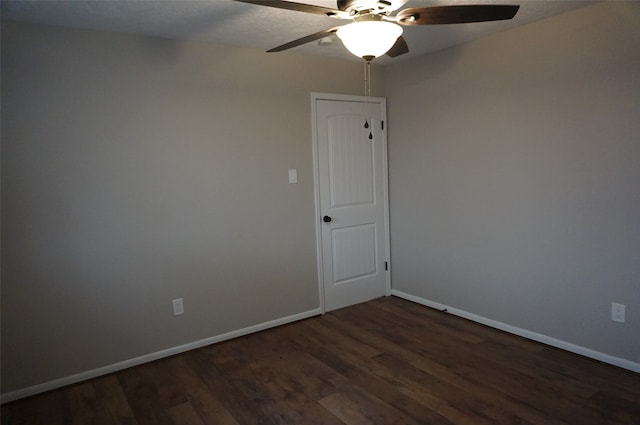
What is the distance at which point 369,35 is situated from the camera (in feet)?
5.76

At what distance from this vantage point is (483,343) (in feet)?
10.4

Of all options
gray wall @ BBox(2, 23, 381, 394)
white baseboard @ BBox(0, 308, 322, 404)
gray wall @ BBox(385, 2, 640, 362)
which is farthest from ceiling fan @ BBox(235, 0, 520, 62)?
white baseboard @ BBox(0, 308, 322, 404)

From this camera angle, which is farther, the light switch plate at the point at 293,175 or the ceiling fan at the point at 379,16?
the light switch plate at the point at 293,175

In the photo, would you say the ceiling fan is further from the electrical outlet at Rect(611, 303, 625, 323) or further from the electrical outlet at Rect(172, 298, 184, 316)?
the electrical outlet at Rect(172, 298, 184, 316)

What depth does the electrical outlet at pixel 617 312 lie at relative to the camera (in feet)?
8.87

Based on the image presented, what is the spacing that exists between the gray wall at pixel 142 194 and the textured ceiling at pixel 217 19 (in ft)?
0.53

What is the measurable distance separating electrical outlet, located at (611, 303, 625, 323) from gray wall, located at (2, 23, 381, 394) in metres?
2.30

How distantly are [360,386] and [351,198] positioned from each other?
1864 millimetres

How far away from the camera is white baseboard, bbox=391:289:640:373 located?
273cm

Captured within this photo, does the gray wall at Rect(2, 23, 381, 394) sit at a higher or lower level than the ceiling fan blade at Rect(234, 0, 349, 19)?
lower

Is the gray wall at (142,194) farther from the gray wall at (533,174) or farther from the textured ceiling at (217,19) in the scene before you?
the gray wall at (533,174)

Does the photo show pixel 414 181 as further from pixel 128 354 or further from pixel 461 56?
pixel 128 354

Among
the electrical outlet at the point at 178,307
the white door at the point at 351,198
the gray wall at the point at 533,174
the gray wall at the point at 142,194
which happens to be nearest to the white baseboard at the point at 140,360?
the gray wall at the point at 142,194

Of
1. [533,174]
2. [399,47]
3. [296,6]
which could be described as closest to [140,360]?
[296,6]
